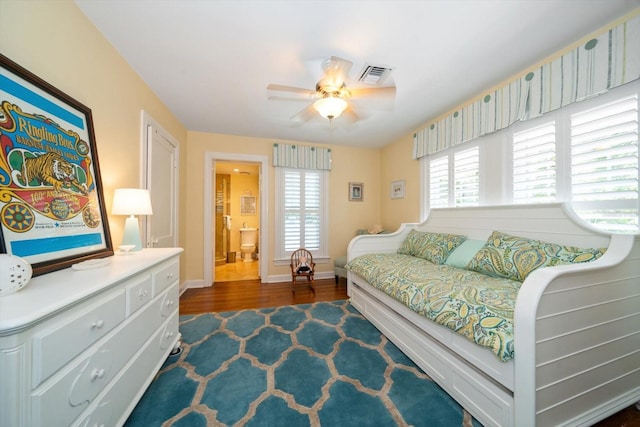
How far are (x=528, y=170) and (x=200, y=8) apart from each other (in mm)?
2931

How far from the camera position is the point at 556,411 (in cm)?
108

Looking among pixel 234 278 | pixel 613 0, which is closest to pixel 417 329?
pixel 613 0

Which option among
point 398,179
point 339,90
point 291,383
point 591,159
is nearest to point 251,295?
point 291,383

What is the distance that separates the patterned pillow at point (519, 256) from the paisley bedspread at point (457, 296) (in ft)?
0.25

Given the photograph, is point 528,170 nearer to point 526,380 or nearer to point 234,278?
point 526,380

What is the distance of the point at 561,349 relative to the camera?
3.54 feet

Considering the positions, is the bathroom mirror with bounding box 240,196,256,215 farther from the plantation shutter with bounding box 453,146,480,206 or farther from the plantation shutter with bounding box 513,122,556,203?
the plantation shutter with bounding box 513,122,556,203

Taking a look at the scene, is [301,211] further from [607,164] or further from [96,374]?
[607,164]

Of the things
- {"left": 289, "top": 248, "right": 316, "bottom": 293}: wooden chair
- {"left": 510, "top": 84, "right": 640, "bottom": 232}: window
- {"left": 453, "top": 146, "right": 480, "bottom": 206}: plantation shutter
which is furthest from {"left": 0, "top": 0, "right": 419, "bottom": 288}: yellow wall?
{"left": 510, "top": 84, "right": 640, "bottom": 232}: window

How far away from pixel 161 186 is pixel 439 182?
3.58 meters

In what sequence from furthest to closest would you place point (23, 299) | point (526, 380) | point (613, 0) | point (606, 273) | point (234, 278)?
point (234, 278) < point (613, 0) < point (606, 273) < point (526, 380) < point (23, 299)

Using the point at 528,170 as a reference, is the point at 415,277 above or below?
below

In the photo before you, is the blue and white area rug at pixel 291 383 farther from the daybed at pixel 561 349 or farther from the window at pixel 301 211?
the window at pixel 301 211

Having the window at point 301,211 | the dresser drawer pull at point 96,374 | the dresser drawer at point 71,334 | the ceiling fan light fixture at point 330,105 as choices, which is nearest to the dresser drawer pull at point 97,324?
the dresser drawer at point 71,334
